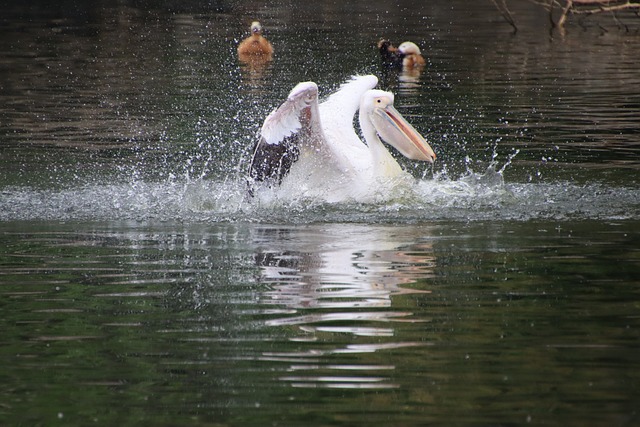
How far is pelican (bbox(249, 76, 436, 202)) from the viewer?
24.1 feet

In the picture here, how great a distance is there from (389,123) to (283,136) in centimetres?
113

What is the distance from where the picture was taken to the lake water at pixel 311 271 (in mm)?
3965

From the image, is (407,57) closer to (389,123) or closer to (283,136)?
(389,123)

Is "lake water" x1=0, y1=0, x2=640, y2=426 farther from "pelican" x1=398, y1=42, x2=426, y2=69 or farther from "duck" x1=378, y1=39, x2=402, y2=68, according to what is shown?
"duck" x1=378, y1=39, x2=402, y2=68

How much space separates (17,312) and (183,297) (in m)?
0.71

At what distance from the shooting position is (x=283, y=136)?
7.41m

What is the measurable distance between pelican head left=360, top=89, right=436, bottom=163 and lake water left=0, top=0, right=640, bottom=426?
0.31 meters

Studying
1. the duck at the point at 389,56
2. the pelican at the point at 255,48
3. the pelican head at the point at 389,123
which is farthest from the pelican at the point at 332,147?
the pelican at the point at 255,48

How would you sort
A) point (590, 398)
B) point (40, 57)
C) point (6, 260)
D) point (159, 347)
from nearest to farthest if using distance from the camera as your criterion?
point (590, 398)
point (159, 347)
point (6, 260)
point (40, 57)

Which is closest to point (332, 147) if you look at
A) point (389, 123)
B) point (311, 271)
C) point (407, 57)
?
point (389, 123)

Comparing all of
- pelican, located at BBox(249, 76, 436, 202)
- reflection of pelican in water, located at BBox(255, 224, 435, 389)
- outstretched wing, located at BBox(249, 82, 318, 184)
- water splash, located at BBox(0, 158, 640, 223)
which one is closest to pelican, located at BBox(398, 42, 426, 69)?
pelican, located at BBox(249, 76, 436, 202)

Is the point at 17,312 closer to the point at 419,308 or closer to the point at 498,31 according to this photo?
the point at 419,308

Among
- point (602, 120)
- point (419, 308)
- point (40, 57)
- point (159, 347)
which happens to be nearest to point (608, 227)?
point (419, 308)

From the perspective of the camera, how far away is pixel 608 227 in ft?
22.2
